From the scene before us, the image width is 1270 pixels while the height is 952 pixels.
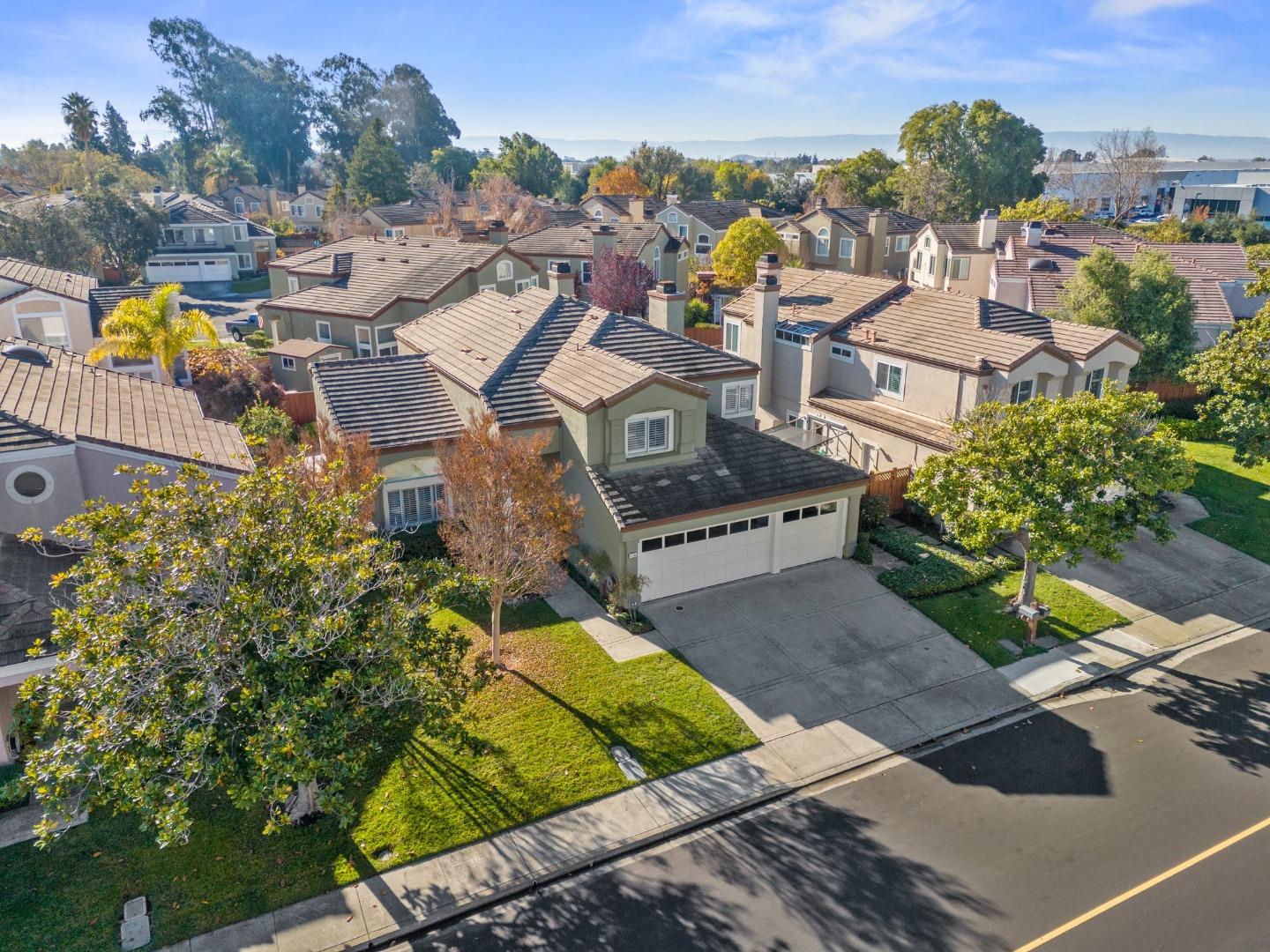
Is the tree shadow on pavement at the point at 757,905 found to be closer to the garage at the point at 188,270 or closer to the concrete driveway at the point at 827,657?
the concrete driveway at the point at 827,657

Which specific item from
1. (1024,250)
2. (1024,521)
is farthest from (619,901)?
(1024,250)

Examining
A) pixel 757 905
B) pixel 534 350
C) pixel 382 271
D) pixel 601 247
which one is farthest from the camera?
pixel 601 247

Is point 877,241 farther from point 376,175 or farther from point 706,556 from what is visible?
point 376,175

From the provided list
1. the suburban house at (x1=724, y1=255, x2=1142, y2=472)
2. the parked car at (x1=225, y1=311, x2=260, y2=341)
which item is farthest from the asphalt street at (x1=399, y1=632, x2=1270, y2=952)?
the parked car at (x1=225, y1=311, x2=260, y2=341)

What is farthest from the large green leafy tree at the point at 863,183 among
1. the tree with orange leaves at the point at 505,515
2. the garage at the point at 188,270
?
the tree with orange leaves at the point at 505,515

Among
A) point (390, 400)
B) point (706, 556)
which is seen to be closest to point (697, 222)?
point (390, 400)

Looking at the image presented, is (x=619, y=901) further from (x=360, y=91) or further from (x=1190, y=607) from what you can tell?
(x=360, y=91)

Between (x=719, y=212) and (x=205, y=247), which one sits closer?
(x=205, y=247)
